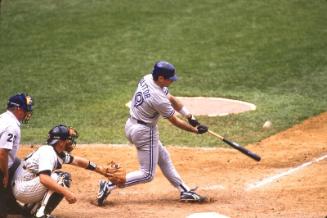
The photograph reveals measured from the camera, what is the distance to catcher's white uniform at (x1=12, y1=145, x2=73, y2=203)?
27.3 feet

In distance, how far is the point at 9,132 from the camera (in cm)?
843

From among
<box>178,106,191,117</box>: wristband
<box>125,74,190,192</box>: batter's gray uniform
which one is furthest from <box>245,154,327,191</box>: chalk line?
<box>125,74,190,192</box>: batter's gray uniform

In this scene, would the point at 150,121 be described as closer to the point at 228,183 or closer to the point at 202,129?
the point at 202,129

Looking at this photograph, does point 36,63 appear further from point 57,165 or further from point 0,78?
point 57,165

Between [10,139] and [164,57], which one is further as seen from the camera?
[164,57]

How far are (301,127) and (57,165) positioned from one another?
6.03m

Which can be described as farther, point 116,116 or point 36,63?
point 36,63

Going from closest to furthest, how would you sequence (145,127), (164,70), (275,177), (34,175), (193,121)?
1. (34,175)
2. (164,70)
3. (145,127)
4. (193,121)
5. (275,177)

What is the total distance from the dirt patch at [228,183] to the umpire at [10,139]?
0.69 meters

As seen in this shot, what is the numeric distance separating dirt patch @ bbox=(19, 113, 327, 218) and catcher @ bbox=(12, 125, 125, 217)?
576 mm

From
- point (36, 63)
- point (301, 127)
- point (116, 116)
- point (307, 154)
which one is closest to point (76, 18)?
point (36, 63)

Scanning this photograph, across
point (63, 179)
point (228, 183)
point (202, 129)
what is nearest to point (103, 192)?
point (63, 179)

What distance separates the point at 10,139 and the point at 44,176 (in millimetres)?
636

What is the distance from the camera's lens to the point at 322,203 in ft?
30.4
